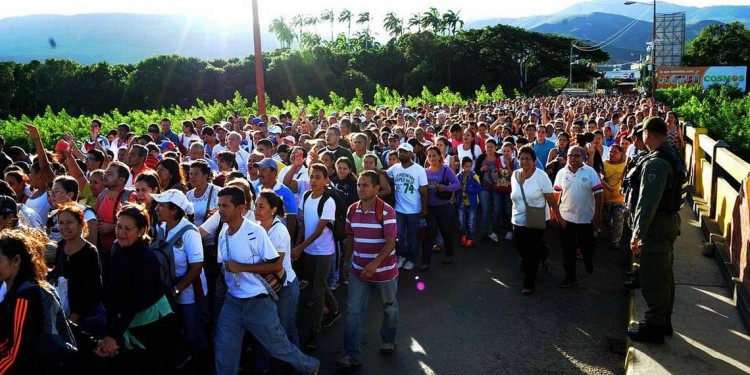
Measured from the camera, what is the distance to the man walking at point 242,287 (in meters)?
4.43

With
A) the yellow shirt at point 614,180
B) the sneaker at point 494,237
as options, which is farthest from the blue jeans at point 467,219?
the yellow shirt at point 614,180

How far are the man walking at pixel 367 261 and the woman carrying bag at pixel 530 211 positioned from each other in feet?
7.69

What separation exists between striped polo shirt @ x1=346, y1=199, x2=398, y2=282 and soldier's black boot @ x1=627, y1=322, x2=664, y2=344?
2.15 m

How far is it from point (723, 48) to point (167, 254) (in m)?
104

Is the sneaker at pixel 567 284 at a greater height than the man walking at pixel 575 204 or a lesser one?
lesser

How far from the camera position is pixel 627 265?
8102 millimetres

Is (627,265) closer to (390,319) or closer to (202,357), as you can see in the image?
(390,319)

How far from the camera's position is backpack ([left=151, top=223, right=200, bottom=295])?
4660 millimetres

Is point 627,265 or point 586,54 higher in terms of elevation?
point 586,54

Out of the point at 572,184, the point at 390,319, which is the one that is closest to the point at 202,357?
the point at 390,319

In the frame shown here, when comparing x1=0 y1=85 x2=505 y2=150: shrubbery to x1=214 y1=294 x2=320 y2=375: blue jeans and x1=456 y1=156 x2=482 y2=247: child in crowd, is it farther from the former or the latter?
x1=214 y1=294 x2=320 y2=375: blue jeans

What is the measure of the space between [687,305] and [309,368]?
3854mm

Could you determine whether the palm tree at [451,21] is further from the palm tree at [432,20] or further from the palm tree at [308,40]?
the palm tree at [308,40]

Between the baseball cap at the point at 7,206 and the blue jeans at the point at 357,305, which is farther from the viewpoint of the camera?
the blue jeans at the point at 357,305
